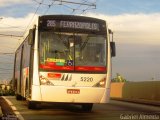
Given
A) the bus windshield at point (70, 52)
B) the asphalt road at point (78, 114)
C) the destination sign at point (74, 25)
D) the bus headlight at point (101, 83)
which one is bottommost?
the asphalt road at point (78, 114)

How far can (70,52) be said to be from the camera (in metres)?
17.3

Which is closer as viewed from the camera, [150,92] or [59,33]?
[59,33]

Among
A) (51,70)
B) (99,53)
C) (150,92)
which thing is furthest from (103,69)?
(150,92)

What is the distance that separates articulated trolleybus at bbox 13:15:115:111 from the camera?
1705 centimetres

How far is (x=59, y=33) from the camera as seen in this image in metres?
17.5

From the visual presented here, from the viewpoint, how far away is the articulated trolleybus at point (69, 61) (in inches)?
671

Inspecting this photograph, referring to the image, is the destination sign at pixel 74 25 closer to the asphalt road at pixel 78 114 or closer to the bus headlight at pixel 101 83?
the bus headlight at pixel 101 83

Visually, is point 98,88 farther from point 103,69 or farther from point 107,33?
point 107,33

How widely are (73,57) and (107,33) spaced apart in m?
1.61

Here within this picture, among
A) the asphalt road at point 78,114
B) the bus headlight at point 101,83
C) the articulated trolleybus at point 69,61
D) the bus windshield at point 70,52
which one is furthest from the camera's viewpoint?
the bus headlight at point 101,83

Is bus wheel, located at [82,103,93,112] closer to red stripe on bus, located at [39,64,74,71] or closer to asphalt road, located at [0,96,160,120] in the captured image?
asphalt road, located at [0,96,160,120]

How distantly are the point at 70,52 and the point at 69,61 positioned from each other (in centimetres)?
34

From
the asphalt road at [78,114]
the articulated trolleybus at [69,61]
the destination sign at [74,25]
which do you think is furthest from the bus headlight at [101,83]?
the destination sign at [74,25]

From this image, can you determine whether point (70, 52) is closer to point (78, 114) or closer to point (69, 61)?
point (69, 61)
